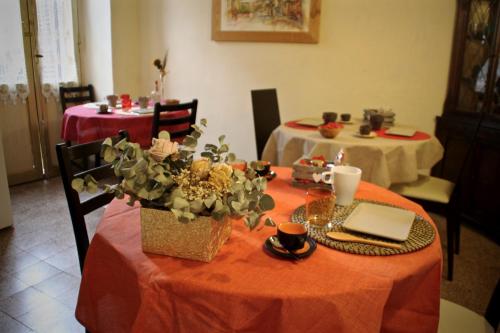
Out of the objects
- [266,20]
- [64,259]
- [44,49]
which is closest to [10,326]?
[64,259]

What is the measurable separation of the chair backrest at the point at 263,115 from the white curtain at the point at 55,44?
2136 mm

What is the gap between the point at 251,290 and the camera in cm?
82

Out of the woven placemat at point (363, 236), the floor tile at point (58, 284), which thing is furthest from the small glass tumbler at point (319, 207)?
the floor tile at point (58, 284)

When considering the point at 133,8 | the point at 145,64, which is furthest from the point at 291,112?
the point at 133,8

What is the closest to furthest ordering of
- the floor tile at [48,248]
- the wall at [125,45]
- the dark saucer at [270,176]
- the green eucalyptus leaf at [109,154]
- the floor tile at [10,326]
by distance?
the green eucalyptus leaf at [109,154] → the dark saucer at [270,176] → the floor tile at [10,326] → the floor tile at [48,248] → the wall at [125,45]

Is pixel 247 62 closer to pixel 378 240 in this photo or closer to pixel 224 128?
pixel 224 128

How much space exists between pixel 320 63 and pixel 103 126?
77.1 inches

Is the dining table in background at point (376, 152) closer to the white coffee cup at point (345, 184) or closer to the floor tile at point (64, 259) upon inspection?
the white coffee cup at point (345, 184)

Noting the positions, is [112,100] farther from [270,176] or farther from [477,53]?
[477,53]

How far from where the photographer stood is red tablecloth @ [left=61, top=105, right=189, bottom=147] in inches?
121

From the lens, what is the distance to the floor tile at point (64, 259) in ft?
7.61

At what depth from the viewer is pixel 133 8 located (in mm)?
4344

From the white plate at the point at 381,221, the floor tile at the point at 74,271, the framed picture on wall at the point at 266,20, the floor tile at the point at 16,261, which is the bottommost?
the floor tile at the point at 74,271

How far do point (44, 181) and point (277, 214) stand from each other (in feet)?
10.9
